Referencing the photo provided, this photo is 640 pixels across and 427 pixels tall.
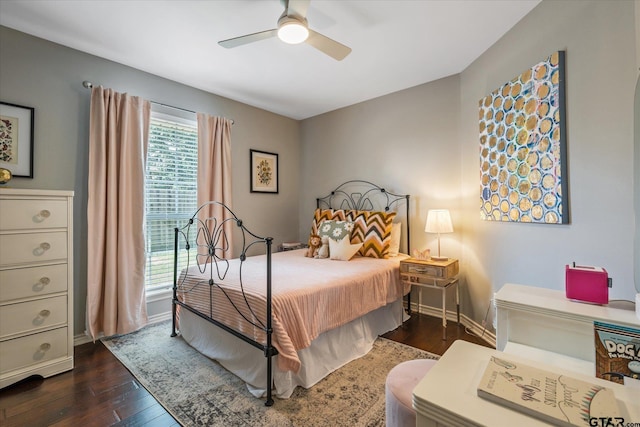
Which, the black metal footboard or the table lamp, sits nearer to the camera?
the black metal footboard

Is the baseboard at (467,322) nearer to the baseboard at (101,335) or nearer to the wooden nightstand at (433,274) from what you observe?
the wooden nightstand at (433,274)

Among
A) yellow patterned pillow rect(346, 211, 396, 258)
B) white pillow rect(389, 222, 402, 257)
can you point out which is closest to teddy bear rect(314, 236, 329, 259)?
yellow patterned pillow rect(346, 211, 396, 258)

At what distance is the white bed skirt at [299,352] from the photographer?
1900 millimetres

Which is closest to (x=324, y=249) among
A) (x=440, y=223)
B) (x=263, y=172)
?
(x=440, y=223)

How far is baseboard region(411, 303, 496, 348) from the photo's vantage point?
2.55 metres

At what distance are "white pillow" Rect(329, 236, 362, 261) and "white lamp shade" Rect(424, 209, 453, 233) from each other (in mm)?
758

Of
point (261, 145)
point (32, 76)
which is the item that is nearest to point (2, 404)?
point (32, 76)

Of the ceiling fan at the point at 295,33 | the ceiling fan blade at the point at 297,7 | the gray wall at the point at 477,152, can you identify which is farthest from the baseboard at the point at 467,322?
the ceiling fan blade at the point at 297,7

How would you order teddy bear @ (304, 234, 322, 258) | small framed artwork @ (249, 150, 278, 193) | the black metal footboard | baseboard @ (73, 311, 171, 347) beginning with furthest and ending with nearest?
small framed artwork @ (249, 150, 278, 193)
teddy bear @ (304, 234, 322, 258)
baseboard @ (73, 311, 171, 347)
the black metal footboard

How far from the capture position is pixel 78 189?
2568mm

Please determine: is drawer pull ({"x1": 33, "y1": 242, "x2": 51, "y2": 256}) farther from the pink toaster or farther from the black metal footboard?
the pink toaster

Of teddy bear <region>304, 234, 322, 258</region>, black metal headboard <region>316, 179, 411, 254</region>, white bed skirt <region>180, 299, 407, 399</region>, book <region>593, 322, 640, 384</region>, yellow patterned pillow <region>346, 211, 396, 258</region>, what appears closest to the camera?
book <region>593, 322, 640, 384</region>

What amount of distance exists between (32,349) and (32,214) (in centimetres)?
94

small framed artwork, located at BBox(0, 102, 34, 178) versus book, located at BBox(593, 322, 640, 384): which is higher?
small framed artwork, located at BBox(0, 102, 34, 178)
